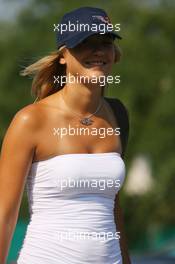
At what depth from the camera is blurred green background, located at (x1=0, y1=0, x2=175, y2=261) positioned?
61.2 feet

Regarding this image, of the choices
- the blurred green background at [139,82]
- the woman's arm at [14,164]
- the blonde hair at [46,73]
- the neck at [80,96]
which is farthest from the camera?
the blurred green background at [139,82]

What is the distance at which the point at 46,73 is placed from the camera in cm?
302

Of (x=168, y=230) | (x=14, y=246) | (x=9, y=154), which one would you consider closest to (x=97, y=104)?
(x=9, y=154)

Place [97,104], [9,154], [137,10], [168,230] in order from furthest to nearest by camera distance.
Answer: [137,10] < [168,230] < [97,104] < [9,154]

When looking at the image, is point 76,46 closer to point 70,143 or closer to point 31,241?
point 70,143

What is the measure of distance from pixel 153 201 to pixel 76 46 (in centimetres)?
1667

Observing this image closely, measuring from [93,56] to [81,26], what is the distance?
10cm

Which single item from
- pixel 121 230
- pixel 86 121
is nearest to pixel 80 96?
pixel 86 121

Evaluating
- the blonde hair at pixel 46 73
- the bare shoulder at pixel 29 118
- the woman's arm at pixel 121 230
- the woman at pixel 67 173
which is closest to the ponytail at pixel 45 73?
the blonde hair at pixel 46 73

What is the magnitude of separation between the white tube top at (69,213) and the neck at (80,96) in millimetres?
195

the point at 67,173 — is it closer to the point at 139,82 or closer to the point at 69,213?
the point at 69,213

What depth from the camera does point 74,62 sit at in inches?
113

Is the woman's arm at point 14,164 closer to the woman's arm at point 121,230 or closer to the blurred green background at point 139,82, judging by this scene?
the woman's arm at point 121,230

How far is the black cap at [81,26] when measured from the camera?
2.79 m
